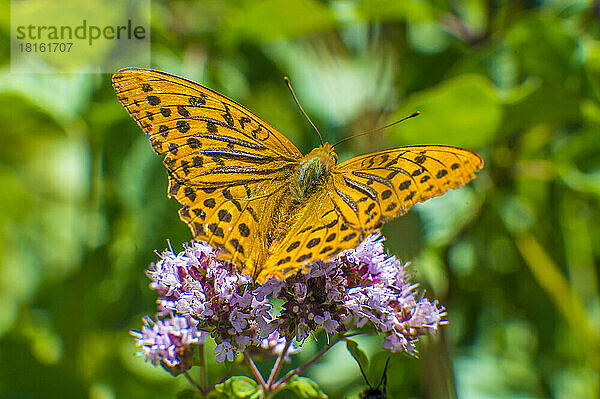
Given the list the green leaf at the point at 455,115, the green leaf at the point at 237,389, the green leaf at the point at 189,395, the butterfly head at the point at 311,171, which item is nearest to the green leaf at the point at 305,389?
the green leaf at the point at 237,389

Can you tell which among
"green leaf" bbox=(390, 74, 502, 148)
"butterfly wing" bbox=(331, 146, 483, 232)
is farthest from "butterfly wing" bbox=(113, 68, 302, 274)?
"green leaf" bbox=(390, 74, 502, 148)

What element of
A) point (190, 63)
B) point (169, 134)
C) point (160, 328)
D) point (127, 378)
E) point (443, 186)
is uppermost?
point (190, 63)

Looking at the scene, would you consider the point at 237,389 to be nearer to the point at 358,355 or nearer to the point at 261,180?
the point at 358,355

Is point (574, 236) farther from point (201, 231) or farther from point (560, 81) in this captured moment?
point (201, 231)

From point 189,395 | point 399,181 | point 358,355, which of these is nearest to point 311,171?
point 399,181

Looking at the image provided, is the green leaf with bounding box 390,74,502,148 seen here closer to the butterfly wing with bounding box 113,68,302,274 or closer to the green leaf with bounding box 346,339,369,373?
the butterfly wing with bounding box 113,68,302,274

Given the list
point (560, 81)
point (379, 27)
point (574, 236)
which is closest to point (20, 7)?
point (379, 27)
